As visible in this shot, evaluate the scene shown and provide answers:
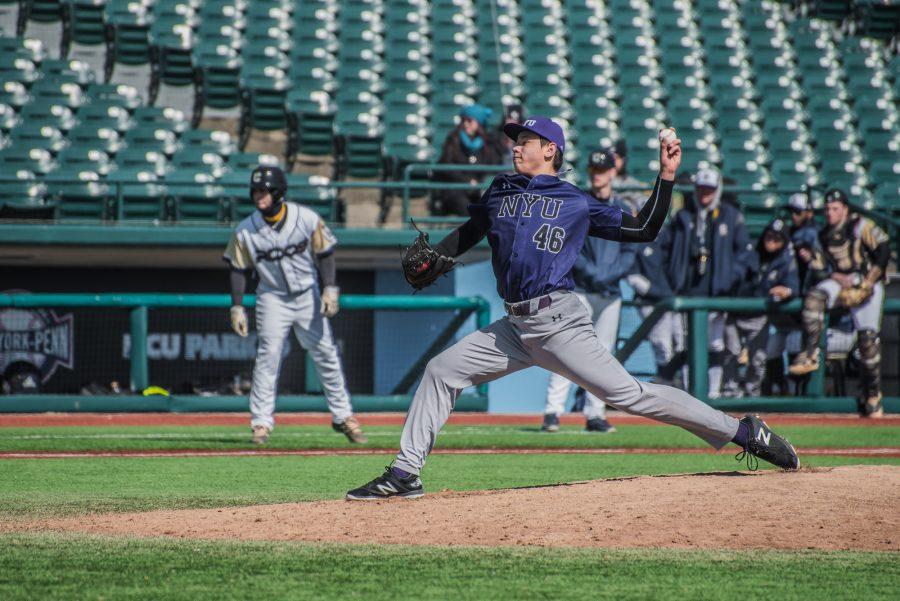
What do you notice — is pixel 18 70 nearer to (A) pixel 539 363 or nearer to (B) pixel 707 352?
(B) pixel 707 352

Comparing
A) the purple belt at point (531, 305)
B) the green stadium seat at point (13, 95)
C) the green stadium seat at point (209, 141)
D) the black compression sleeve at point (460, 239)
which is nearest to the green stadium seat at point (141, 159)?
the green stadium seat at point (209, 141)

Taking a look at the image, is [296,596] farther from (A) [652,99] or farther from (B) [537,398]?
(A) [652,99]

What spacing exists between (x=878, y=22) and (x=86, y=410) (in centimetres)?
1547

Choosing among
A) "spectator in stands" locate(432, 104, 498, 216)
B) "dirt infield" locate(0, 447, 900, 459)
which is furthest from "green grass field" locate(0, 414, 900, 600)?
"spectator in stands" locate(432, 104, 498, 216)

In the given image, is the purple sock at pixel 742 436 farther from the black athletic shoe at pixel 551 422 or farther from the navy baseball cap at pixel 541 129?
the black athletic shoe at pixel 551 422

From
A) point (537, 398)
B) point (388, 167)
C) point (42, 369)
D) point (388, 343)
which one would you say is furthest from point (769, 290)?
point (42, 369)

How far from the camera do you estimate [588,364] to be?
492 centimetres

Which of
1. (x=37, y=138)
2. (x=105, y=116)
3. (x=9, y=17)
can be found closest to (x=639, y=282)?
(x=105, y=116)

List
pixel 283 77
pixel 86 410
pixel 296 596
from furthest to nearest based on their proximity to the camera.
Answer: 1. pixel 283 77
2. pixel 86 410
3. pixel 296 596

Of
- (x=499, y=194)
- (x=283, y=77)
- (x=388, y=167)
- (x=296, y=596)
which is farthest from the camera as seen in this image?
(x=283, y=77)

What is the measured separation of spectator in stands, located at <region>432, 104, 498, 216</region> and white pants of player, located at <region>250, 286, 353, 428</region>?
536cm

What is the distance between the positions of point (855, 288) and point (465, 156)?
16.0 ft

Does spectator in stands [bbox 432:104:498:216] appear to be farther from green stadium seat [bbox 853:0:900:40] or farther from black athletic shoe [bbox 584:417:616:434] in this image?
green stadium seat [bbox 853:0:900:40]

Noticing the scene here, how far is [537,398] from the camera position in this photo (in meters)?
12.9
